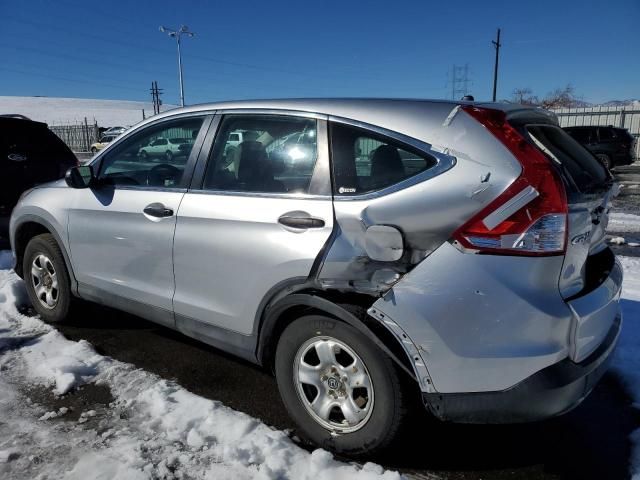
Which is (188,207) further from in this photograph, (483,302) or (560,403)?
(560,403)

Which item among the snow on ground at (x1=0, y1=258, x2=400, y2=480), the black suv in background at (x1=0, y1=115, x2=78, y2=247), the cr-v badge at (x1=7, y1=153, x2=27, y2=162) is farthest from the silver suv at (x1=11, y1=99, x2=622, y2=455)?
the cr-v badge at (x1=7, y1=153, x2=27, y2=162)

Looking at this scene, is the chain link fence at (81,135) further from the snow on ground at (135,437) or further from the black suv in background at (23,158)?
the snow on ground at (135,437)

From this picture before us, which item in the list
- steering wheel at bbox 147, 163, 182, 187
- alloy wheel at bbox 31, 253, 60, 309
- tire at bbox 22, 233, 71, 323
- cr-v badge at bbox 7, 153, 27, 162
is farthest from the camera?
cr-v badge at bbox 7, 153, 27, 162

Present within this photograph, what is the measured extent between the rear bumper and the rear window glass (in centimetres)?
78

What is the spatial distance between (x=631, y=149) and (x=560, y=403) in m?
19.4

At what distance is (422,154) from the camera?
7.16ft

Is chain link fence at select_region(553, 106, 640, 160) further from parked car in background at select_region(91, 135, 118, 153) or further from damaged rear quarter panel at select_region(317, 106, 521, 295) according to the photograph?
parked car in background at select_region(91, 135, 118, 153)

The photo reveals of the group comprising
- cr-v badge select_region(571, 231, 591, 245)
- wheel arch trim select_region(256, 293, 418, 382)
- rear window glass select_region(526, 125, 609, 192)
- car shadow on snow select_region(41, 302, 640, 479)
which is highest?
rear window glass select_region(526, 125, 609, 192)

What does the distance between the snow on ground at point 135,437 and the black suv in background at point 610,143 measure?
60.3 ft

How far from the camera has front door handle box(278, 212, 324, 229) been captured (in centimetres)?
234

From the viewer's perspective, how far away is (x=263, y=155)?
281 cm

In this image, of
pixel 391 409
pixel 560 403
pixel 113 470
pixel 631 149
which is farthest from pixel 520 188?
pixel 631 149

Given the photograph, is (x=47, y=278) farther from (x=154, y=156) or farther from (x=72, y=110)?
(x=72, y=110)

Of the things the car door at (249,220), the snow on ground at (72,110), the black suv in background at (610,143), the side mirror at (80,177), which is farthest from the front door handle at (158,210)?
the snow on ground at (72,110)
